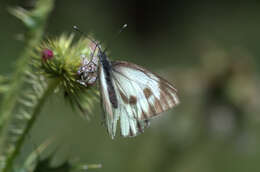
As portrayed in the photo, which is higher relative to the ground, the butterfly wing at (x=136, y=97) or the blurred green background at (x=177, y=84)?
the blurred green background at (x=177, y=84)

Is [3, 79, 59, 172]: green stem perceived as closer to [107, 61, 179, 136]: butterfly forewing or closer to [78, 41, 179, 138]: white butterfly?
[78, 41, 179, 138]: white butterfly

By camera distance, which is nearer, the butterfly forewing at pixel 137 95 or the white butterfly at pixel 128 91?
the white butterfly at pixel 128 91

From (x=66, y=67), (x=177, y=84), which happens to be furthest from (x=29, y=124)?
(x=177, y=84)

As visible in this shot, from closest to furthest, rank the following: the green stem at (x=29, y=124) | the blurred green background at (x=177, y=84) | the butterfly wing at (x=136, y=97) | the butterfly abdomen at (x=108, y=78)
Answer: the green stem at (x=29, y=124) < the butterfly wing at (x=136, y=97) < the butterfly abdomen at (x=108, y=78) < the blurred green background at (x=177, y=84)

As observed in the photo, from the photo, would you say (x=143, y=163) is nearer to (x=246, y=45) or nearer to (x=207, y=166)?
(x=207, y=166)

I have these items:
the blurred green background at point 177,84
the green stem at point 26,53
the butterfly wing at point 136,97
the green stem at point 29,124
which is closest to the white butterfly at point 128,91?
the butterfly wing at point 136,97

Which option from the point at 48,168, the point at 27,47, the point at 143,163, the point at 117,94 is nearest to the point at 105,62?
the point at 117,94

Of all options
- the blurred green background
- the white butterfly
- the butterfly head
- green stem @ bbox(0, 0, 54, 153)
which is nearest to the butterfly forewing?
the white butterfly

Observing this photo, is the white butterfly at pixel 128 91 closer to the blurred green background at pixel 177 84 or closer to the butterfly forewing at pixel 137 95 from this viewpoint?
the butterfly forewing at pixel 137 95
